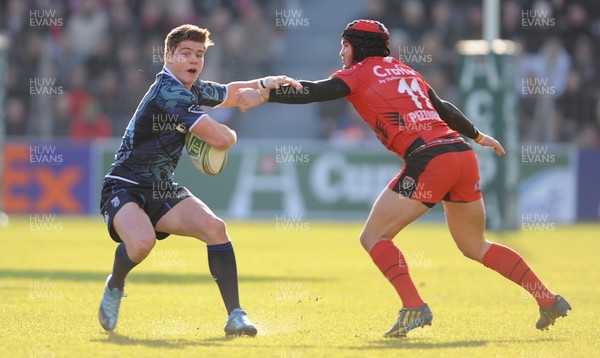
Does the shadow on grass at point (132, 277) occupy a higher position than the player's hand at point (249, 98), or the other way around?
the player's hand at point (249, 98)

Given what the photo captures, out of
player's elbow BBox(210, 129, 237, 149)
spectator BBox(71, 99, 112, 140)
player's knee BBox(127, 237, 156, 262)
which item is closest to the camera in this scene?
player's elbow BBox(210, 129, 237, 149)

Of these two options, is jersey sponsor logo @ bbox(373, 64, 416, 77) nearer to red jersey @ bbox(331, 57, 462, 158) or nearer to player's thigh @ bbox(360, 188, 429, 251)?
red jersey @ bbox(331, 57, 462, 158)

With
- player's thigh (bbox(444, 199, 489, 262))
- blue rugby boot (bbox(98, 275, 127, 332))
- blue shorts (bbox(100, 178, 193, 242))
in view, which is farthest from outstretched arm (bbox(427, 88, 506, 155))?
blue rugby boot (bbox(98, 275, 127, 332))

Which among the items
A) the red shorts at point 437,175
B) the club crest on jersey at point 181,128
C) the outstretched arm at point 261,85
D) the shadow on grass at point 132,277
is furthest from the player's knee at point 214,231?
the shadow on grass at point 132,277

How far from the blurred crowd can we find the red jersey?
1340 cm

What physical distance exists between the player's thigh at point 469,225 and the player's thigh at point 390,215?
0.32 meters

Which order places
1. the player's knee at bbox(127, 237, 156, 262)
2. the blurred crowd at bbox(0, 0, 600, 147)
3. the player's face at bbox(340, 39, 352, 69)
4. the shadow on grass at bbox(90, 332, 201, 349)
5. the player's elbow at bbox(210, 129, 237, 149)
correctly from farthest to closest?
the blurred crowd at bbox(0, 0, 600, 147)
the player's face at bbox(340, 39, 352, 69)
the player's knee at bbox(127, 237, 156, 262)
the player's elbow at bbox(210, 129, 237, 149)
the shadow on grass at bbox(90, 332, 201, 349)

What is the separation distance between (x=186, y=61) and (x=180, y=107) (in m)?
0.37

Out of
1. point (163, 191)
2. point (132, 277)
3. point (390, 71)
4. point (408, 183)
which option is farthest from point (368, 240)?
point (132, 277)

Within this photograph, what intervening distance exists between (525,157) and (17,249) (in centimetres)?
976

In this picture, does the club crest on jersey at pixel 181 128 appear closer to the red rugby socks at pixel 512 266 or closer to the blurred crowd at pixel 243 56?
the red rugby socks at pixel 512 266

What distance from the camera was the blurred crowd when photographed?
21.7m

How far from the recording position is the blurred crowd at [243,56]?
2173cm

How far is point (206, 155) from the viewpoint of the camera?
7766 millimetres
